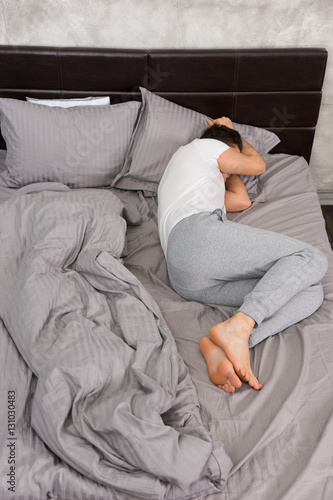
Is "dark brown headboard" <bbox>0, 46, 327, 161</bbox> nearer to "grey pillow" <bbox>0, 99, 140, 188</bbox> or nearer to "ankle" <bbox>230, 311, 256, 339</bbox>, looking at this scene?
"grey pillow" <bbox>0, 99, 140, 188</bbox>

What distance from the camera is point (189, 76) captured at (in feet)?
8.28

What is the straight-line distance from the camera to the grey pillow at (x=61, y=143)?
7.59 feet

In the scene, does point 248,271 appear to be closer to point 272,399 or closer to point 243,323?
point 243,323

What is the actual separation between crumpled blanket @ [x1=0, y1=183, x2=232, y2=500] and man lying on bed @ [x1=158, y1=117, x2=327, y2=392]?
0.16 meters

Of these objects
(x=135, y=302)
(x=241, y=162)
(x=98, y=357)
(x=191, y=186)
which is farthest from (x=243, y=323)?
(x=241, y=162)

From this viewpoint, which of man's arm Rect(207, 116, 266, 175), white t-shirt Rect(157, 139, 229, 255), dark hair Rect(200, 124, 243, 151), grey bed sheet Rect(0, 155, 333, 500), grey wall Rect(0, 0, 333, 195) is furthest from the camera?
grey wall Rect(0, 0, 333, 195)

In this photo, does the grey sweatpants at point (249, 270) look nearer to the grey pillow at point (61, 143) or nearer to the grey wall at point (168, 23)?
the grey pillow at point (61, 143)

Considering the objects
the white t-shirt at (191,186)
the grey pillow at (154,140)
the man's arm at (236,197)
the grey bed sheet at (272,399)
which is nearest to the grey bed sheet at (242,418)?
the grey bed sheet at (272,399)

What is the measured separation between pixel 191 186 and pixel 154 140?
1.83 feet

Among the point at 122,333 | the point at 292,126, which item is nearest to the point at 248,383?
the point at 122,333

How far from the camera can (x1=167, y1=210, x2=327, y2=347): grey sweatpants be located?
1.63 m

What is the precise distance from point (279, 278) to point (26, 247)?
84 cm

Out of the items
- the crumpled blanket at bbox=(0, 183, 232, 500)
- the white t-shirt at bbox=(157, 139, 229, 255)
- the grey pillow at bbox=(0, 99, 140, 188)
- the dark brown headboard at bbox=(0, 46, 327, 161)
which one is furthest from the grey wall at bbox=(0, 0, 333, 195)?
the crumpled blanket at bbox=(0, 183, 232, 500)

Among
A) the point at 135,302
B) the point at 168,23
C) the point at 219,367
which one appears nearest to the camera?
the point at 219,367
